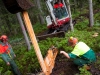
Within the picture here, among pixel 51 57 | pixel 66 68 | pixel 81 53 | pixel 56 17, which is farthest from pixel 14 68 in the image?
pixel 56 17

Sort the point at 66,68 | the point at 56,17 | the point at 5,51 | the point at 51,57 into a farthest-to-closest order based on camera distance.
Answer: the point at 56,17, the point at 51,57, the point at 5,51, the point at 66,68

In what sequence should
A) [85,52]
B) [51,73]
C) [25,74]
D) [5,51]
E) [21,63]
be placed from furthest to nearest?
[21,63], [25,74], [5,51], [51,73], [85,52]

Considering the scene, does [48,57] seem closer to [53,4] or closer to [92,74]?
[92,74]

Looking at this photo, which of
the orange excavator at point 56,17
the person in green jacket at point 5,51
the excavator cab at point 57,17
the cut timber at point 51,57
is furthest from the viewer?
the excavator cab at point 57,17

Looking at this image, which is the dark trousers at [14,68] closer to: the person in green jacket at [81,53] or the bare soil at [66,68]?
the bare soil at [66,68]

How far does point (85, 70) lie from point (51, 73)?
255cm

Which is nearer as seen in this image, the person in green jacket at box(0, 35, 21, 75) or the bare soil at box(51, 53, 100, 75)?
the bare soil at box(51, 53, 100, 75)

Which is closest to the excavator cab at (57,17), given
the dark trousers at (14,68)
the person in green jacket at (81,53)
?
the dark trousers at (14,68)

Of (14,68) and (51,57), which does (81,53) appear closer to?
(51,57)

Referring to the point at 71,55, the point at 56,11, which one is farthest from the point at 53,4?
the point at 71,55

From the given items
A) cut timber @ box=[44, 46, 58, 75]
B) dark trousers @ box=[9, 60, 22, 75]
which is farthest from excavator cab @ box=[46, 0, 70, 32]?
dark trousers @ box=[9, 60, 22, 75]

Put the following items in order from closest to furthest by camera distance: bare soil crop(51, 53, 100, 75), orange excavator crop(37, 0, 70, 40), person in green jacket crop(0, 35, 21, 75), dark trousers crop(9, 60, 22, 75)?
bare soil crop(51, 53, 100, 75) < person in green jacket crop(0, 35, 21, 75) < dark trousers crop(9, 60, 22, 75) < orange excavator crop(37, 0, 70, 40)

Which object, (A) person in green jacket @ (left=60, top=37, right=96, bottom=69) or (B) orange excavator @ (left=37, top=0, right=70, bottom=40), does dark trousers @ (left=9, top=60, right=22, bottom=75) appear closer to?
(A) person in green jacket @ (left=60, top=37, right=96, bottom=69)

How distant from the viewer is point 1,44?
9.12m
